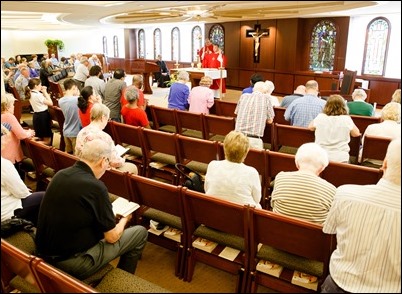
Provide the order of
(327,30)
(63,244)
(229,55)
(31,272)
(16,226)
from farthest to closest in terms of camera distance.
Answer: (229,55)
(327,30)
(16,226)
(63,244)
(31,272)

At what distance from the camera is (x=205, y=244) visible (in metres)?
2.34

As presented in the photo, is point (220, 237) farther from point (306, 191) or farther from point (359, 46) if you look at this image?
point (359, 46)

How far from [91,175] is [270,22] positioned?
10439 millimetres

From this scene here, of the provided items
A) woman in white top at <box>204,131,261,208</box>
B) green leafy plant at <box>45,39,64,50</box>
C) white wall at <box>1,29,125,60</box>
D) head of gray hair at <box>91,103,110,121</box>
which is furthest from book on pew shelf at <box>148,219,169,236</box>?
green leafy plant at <box>45,39,64,50</box>

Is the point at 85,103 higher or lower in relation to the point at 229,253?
higher

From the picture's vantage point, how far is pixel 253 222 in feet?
6.72

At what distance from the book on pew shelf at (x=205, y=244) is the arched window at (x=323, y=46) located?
9.33 metres

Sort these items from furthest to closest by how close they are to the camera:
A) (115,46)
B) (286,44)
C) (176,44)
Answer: (115,46) → (176,44) → (286,44)

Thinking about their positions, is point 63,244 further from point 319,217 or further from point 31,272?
point 319,217

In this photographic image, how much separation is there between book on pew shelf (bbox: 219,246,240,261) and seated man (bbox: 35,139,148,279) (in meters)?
0.65

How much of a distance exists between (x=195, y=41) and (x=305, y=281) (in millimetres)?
13514

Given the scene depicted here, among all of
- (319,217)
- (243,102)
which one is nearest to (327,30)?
(243,102)

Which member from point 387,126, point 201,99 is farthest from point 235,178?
point 201,99

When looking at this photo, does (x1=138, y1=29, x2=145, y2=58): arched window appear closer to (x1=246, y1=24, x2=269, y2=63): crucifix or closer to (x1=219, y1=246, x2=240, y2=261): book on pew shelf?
(x1=246, y1=24, x2=269, y2=63): crucifix
